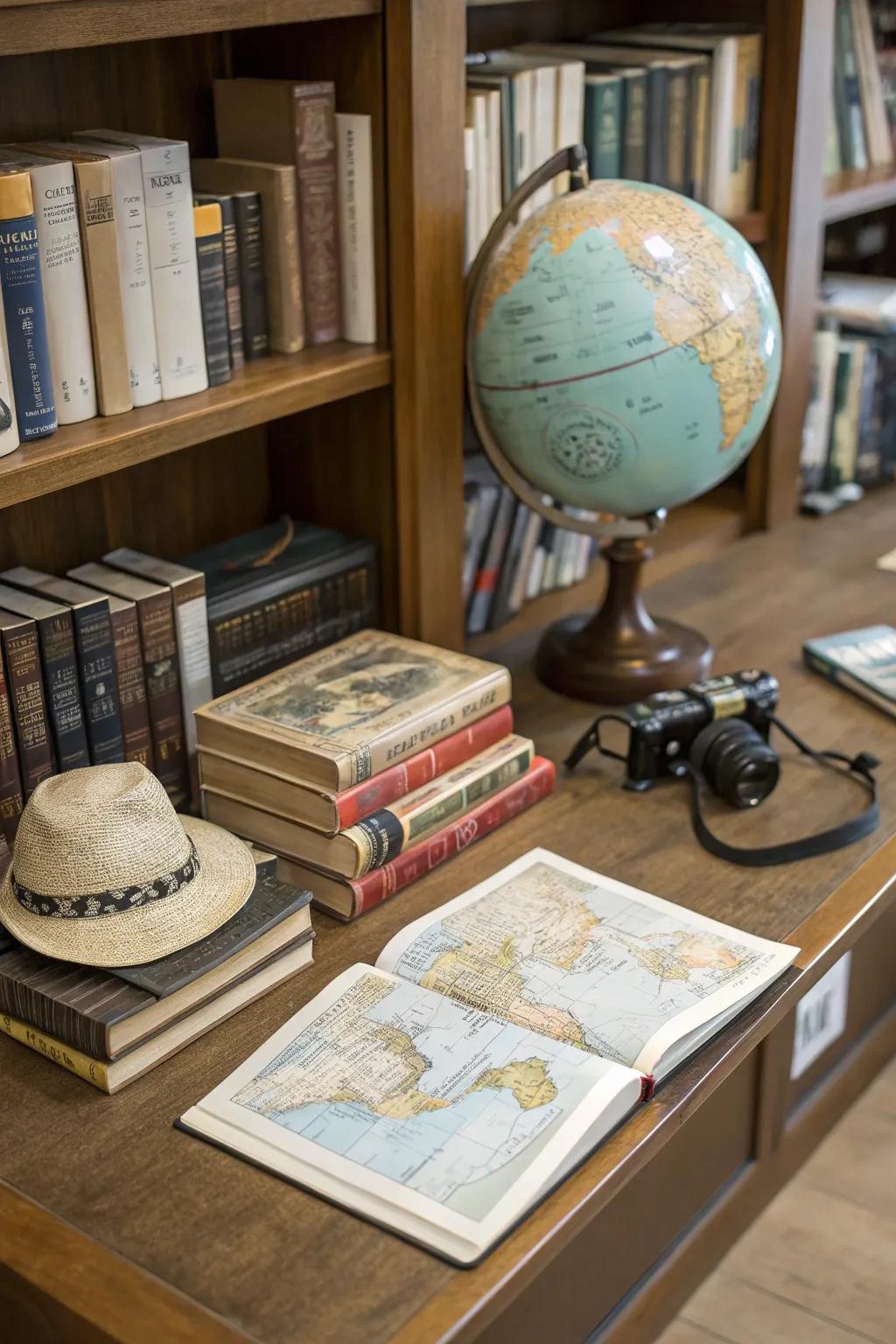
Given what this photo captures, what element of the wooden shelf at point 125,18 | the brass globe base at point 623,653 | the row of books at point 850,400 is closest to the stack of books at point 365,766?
the brass globe base at point 623,653

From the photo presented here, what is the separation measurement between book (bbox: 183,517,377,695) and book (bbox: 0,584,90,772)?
0.60ft

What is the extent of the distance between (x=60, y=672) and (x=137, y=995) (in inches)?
Answer: 14.7

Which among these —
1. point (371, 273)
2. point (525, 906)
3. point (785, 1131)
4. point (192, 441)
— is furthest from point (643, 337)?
point (785, 1131)

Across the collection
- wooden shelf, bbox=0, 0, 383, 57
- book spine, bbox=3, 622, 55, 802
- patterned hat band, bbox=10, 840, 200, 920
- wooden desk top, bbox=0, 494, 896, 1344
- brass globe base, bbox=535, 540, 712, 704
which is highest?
wooden shelf, bbox=0, 0, 383, 57

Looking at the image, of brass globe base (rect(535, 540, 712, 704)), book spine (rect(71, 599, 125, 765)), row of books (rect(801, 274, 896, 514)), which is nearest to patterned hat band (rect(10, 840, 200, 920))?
book spine (rect(71, 599, 125, 765))

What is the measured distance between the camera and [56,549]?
5.47ft

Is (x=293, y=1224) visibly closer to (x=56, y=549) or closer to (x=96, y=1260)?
(x=96, y=1260)

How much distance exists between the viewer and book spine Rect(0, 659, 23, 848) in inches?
56.6

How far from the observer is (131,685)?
1.55m

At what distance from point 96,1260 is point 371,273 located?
104cm

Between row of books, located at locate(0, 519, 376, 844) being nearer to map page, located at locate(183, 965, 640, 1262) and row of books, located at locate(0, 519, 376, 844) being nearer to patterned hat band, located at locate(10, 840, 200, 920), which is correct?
patterned hat band, located at locate(10, 840, 200, 920)

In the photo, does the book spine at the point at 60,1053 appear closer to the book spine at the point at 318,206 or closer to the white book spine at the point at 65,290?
the white book spine at the point at 65,290

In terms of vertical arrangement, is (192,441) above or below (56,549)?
above

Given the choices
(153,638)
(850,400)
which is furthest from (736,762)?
(850,400)
